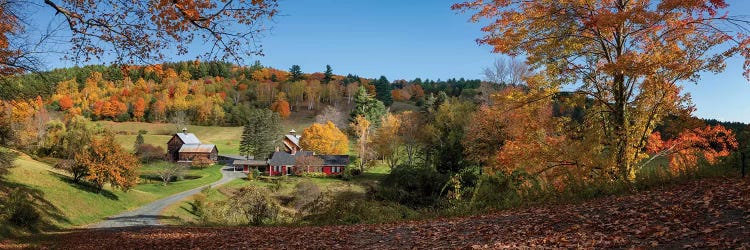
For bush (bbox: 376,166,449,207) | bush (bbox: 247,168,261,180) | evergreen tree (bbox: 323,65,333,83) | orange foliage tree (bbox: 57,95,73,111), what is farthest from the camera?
evergreen tree (bbox: 323,65,333,83)

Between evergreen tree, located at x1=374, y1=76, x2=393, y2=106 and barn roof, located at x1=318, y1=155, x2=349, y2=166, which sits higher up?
evergreen tree, located at x1=374, y1=76, x2=393, y2=106

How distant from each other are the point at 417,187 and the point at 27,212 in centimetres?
2628

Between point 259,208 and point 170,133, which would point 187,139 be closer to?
point 170,133

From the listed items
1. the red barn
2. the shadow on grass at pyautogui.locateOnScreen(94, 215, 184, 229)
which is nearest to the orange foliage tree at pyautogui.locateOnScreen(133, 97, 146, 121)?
the red barn

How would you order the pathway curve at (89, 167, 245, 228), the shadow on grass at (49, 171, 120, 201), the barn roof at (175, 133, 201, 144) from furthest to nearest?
1. the barn roof at (175, 133, 201, 144)
2. the shadow on grass at (49, 171, 120, 201)
3. the pathway curve at (89, 167, 245, 228)

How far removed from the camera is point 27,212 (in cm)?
2288

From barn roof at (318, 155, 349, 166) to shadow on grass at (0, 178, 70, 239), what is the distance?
42643 millimetres

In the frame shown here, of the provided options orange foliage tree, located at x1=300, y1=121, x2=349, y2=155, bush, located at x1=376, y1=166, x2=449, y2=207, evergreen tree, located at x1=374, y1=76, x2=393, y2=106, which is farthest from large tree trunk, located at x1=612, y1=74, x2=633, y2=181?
evergreen tree, located at x1=374, y1=76, x2=393, y2=106

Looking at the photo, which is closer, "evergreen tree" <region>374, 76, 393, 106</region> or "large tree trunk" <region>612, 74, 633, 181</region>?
"large tree trunk" <region>612, 74, 633, 181</region>

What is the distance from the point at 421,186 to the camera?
38.3 meters

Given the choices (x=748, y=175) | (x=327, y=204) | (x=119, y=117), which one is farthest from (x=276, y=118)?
(x=748, y=175)

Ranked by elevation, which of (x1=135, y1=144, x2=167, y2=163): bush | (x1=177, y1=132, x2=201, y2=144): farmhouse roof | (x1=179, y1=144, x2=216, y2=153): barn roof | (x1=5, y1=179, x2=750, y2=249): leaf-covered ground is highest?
(x1=177, y1=132, x2=201, y2=144): farmhouse roof

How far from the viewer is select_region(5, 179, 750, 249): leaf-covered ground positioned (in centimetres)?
625

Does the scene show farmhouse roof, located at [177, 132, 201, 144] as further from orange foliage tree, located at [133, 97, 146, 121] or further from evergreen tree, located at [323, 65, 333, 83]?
evergreen tree, located at [323, 65, 333, 83]
